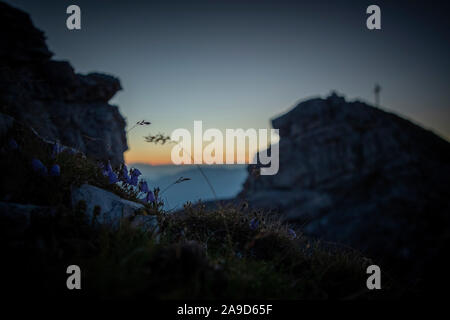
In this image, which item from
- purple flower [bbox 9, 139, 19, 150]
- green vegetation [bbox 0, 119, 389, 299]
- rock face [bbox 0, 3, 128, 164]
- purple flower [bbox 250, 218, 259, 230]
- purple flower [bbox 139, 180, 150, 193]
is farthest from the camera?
rock face [bbox 0, 3, 128, 164]

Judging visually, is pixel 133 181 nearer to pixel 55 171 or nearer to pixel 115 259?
pixel 55 171

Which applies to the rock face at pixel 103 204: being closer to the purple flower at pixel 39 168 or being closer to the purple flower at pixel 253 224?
the purple flower at pixel 39 168

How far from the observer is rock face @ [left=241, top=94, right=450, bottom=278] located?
3200 centimetres

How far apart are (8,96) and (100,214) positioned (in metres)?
5.66

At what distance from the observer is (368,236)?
105 feet

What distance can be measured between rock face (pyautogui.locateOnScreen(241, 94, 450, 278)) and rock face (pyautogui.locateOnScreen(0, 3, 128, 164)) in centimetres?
2348

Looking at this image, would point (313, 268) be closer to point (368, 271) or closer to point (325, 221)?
point (368, 271)

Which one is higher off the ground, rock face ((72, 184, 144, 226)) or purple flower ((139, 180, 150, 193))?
purple flower ((139, 180, 150, 193))

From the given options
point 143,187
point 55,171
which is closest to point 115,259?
point 55,171

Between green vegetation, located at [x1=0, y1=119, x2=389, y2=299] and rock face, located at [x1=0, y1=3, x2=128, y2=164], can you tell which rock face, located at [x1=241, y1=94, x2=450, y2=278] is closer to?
rock face, located at [x1=0, y1=3, x2=128, y2=164]

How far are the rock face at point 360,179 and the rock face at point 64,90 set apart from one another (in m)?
23.5

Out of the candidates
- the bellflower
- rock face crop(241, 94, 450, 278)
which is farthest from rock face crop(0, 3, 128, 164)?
rock face crop(241, 94, 450, 278)

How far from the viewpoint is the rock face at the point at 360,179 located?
3200 cm
